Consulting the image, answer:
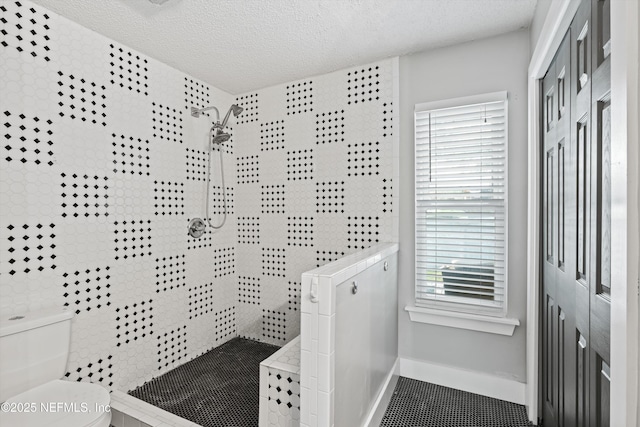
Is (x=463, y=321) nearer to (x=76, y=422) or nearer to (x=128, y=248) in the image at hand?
(x=76, y=422)

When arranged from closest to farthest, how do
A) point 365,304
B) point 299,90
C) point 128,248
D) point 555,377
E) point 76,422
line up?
1. point 76,422
2. point 555,377
3. point 365,304
4. point 128,248
5. point 299,90

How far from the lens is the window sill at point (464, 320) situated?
214 cm

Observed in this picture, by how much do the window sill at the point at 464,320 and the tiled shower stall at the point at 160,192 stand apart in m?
0.64

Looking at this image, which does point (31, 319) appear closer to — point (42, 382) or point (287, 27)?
point (42, 382)

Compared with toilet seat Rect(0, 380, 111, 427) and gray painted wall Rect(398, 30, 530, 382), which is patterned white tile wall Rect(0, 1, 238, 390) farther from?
gray painted wall Rect(398, 30, 530, 382)

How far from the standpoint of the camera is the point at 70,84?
191cm

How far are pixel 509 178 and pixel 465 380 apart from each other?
1474 millimetres

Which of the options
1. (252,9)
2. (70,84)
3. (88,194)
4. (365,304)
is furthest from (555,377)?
(70,84)

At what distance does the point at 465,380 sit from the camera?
7.48 ft

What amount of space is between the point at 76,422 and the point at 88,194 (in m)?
1.28

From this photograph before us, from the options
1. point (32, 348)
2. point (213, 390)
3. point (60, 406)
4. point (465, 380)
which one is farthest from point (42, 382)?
point (465, 380)

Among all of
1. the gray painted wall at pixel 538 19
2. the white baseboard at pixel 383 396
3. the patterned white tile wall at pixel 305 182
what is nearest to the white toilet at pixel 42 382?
the white baseboard at pixel 383 396

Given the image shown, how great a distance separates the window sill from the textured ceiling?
6.37 feet

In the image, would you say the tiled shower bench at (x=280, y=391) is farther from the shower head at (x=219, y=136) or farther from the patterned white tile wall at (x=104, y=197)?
the shower head at (x=219, y=136)
